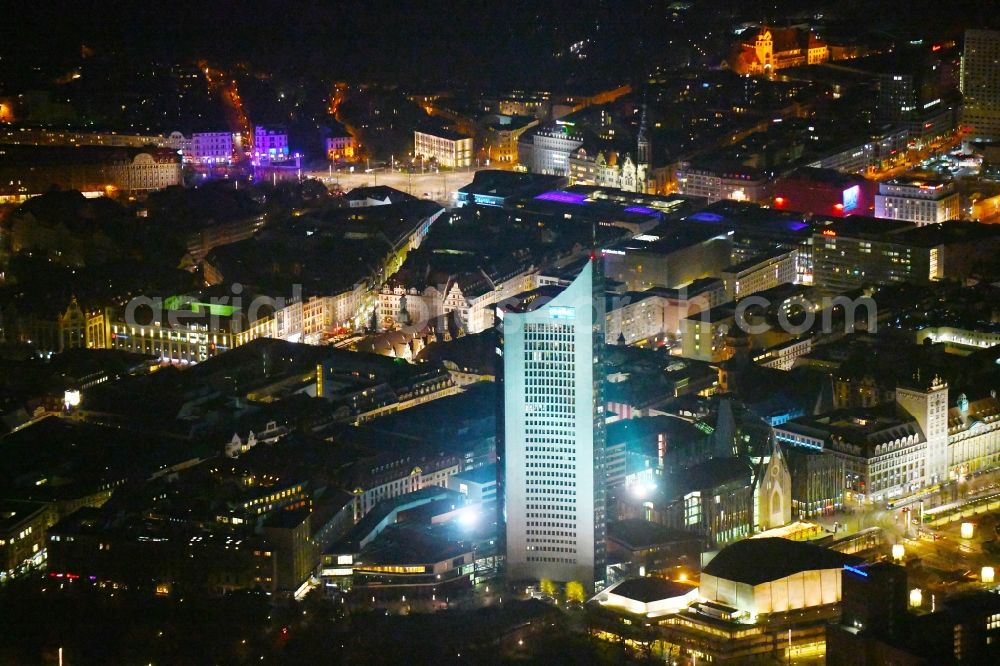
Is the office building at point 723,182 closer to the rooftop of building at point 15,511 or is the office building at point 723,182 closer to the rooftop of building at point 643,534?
the rooftop of building at point 643,534

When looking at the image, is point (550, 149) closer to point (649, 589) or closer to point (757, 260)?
point (757, 260)

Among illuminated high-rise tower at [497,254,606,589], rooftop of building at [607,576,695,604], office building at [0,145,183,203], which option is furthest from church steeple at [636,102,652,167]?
rooftop of building at [607,576,695,604]

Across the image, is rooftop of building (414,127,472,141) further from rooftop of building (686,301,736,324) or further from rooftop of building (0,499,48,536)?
rooftop of building (0,499,48,536)

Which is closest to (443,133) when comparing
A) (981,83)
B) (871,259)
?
(981,83)

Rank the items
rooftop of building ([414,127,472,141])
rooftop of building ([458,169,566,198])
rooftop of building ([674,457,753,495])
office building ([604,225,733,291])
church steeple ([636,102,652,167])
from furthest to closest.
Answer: rooftop of building ([414,127,472,141]) → church steeple ([636,102,652,167]) → rooftop of building ([458,169,566,198]) → office building ([604,225,733,291]) → rooftop of building ([674,457,753,495])

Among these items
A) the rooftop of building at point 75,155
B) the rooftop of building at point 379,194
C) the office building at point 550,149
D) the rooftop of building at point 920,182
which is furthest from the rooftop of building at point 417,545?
the office building at point 550,149

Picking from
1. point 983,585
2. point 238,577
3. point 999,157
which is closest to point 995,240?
point 999,157

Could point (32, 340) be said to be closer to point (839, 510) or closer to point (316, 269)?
point (316, 269)
